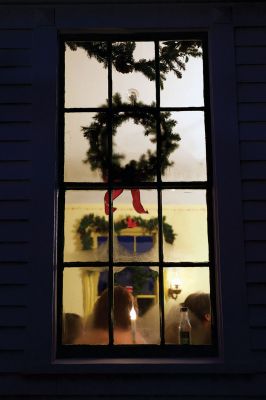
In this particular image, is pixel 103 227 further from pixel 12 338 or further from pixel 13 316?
pixel 12 338

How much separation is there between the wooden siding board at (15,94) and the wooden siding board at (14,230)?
820 millimetres

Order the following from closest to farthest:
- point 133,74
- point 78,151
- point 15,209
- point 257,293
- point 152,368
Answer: point 152,368, point 257,293, point 15,209, point 78,151, point 133,74

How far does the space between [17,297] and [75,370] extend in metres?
0.61

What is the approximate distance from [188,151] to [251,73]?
725 mm

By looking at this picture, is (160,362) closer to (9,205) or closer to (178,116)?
(9,205)

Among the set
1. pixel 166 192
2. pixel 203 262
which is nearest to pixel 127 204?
pixel 166 192

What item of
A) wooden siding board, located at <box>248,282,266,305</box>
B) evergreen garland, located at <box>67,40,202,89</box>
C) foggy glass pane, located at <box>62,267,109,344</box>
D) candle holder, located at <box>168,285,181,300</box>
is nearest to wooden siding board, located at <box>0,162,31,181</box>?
foggy glass pane, located at <box>62,267,109,344</box>

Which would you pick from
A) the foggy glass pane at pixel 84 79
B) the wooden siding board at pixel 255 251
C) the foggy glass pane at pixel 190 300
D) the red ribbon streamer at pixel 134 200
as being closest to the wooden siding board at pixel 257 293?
the wooden siding board at pixel 255 251

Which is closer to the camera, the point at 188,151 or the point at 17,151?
the point at 17,151

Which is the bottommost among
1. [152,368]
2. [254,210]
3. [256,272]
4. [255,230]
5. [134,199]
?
[152,368]

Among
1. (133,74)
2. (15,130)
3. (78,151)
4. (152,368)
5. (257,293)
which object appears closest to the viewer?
(152,368)

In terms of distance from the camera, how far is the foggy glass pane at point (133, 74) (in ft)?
11.8
